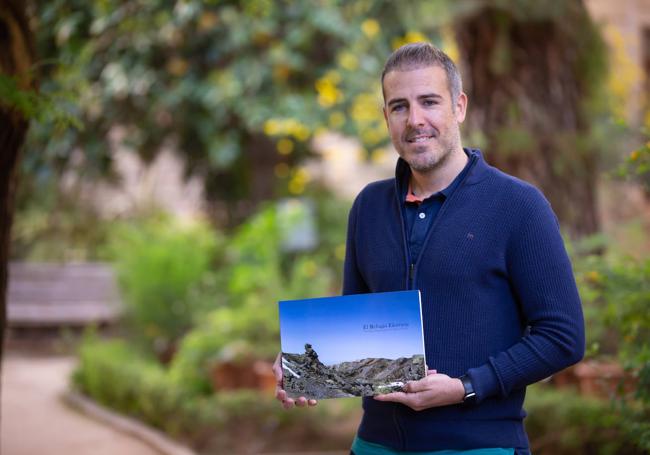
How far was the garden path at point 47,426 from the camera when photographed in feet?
21.7

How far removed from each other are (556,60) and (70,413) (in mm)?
5021

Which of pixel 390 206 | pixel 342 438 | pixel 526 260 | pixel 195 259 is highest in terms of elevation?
pixel 195 259

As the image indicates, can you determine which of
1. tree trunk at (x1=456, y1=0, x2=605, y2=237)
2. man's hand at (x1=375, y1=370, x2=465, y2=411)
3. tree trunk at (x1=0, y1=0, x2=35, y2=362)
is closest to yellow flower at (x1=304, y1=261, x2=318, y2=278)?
tree trunk at (x1=456, y1=0, x2=605, y2=237)

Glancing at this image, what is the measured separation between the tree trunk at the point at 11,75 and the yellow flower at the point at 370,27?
680 centimetres

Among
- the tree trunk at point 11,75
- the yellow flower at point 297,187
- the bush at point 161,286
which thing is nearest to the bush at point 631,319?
the tree trunk at point 11,75

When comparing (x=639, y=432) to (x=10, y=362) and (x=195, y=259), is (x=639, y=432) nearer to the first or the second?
(x=195, y=259)

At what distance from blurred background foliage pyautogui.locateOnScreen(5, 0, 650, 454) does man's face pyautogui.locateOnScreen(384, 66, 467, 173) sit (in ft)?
4.98

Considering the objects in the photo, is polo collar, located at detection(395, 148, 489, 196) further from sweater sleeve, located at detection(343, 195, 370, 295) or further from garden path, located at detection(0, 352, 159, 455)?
garden path, located at detection(0, 352, 159, 455)

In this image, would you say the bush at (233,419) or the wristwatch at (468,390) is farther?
the bush at (233,419)

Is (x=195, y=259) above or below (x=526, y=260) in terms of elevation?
above

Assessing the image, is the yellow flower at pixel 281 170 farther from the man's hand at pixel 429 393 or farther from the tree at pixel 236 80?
the man's hand at pixel 429 393

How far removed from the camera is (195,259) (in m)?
9.34

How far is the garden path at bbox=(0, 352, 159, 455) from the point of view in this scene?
21.7 feet

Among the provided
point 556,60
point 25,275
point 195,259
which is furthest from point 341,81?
point 25,275
